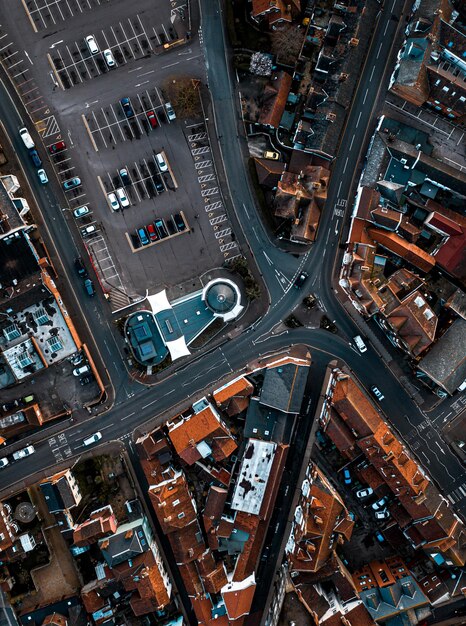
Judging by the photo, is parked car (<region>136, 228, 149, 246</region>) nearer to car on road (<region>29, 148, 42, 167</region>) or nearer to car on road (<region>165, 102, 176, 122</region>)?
car on road (<region>165, 102, 176, 122</region>)

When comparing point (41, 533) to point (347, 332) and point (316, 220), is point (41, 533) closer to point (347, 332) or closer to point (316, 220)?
point (347, 332)

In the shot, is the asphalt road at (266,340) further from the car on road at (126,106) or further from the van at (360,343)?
the car on road at (126,106)

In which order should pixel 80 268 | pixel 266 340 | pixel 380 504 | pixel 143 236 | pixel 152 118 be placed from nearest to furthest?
pixel 152 118, pixel 143 236, pixel 80 268, pixel 380 504, pixel 266 340

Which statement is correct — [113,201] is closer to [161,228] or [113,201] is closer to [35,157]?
[161,228]

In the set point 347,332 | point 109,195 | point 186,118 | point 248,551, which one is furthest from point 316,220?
point 248,551

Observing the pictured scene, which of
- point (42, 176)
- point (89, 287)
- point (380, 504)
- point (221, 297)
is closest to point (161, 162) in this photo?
point (42, 176)

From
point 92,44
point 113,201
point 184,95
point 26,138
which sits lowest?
point 113,201
